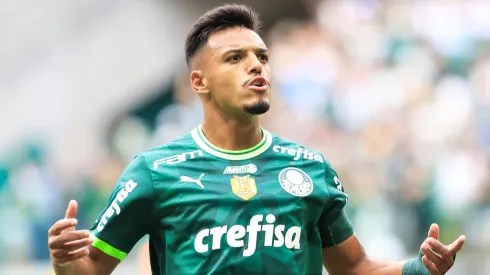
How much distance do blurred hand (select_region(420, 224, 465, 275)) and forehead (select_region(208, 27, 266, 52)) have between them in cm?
124

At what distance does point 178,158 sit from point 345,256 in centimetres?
99

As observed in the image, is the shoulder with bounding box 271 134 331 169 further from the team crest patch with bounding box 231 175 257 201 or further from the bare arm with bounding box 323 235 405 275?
the bare arm with bounding box 323 235 405 275

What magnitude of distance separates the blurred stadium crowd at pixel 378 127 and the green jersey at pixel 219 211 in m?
6.09

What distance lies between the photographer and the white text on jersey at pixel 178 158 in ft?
15.4

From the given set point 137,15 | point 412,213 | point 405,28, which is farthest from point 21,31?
point 412,213

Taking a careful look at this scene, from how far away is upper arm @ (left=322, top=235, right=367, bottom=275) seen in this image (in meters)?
4.97

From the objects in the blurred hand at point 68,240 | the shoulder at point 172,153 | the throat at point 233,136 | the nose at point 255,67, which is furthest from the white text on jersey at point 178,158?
the blurred hand at point 68,240

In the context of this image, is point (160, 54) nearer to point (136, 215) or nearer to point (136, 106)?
point (136, 106)

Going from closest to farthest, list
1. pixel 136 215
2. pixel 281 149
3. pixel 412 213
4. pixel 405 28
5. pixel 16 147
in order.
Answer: pixel 136 215
pixel 281 149
pixel 412 213
pixel 405 28
pixel 16 147

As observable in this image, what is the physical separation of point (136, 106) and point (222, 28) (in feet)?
42.3

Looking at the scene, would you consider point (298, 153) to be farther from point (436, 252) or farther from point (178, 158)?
point (436, 252)

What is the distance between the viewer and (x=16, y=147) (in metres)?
16.3

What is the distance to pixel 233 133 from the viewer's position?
4852 mm

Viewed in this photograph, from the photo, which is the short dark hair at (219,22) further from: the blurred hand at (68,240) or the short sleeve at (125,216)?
the blurred hand at (68,240)
